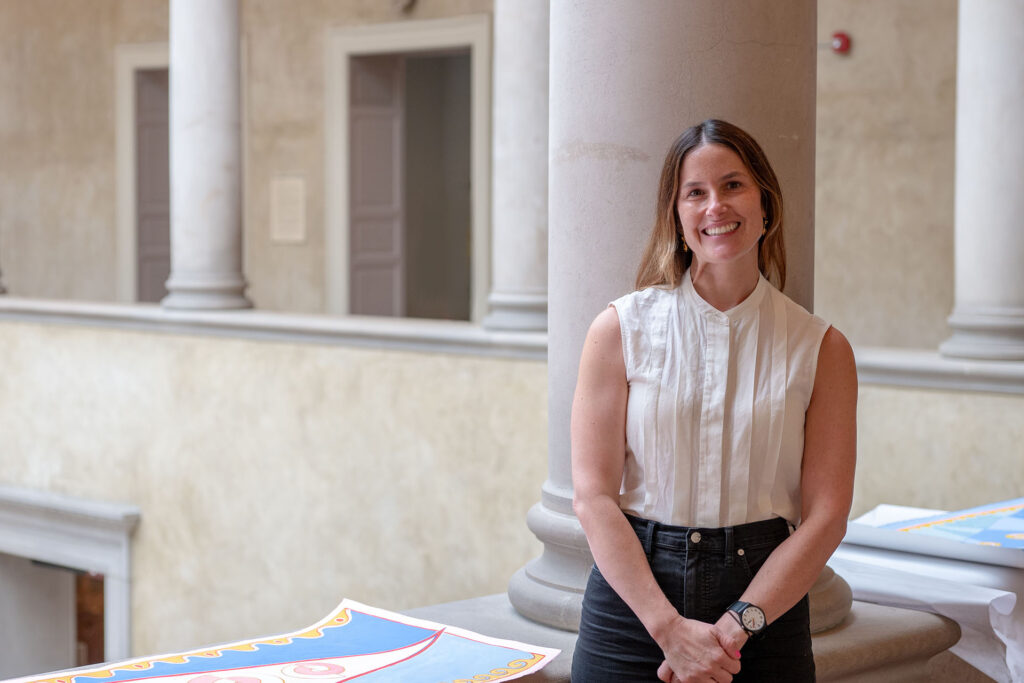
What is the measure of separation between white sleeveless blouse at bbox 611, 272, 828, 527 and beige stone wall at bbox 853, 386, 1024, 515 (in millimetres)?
3463

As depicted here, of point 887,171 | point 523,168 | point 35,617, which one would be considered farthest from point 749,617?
point 35,617

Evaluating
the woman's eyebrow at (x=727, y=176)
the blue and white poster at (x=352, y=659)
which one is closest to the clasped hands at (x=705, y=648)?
the blue and white poster at (x=352, y=659)

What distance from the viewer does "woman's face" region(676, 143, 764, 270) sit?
216 cm

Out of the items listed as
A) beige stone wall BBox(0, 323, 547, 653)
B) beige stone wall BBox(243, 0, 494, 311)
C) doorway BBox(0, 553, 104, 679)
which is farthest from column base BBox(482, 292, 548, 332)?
doorway BBox(0, 553, 104, 679)

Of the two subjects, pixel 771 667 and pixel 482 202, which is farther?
pixel 482 202

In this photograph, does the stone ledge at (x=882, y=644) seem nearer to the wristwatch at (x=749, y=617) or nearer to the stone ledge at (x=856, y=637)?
the stone ledge at (x=856, y=637)

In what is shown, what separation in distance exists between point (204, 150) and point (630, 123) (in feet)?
20.1

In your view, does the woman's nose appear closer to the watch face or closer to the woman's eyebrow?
the woman's eyebrow

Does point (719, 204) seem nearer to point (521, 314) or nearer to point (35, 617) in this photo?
point (521, 314)

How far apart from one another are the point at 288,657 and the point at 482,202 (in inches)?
340

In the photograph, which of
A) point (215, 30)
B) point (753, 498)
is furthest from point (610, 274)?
point (215, 30)

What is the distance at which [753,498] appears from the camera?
7.21 ft

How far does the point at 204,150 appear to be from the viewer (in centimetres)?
839

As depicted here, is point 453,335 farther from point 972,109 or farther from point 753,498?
point 753,498
